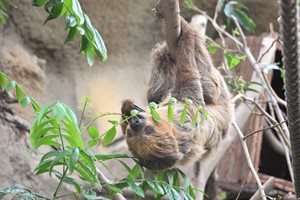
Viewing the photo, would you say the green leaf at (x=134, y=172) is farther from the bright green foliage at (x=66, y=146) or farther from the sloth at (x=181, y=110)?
the sloth at (x=181, y=110)

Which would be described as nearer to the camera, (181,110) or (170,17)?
(170,17)

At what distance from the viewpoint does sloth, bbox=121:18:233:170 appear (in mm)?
3797

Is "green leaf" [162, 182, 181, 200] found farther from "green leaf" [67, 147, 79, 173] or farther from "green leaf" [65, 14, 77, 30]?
"green leaf" [65, 14, 77, 30]

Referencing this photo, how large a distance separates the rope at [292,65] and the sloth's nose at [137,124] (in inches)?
42.1

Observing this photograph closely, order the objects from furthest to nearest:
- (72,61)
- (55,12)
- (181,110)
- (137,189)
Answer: (72,61), (181,110), (137,189), (55,12)

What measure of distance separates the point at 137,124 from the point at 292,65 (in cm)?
139

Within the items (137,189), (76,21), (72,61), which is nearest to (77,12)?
(76,21)

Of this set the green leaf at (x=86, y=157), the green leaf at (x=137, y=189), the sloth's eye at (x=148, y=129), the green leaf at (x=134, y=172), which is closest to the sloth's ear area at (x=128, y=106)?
the sloth's eye at (x=148, y=129)

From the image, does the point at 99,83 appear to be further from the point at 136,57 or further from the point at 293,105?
the point at 293,105

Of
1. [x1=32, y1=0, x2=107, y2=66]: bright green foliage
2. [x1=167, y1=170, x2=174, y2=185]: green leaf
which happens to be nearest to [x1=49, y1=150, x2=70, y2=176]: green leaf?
[x1=32, y1=0, x2=107, y2=66]: bright green foliage

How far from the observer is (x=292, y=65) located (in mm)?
2615

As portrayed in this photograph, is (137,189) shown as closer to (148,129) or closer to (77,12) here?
(148,129)

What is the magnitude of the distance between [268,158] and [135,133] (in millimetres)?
4184

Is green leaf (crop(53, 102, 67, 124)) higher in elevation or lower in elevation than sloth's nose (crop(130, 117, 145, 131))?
higher
